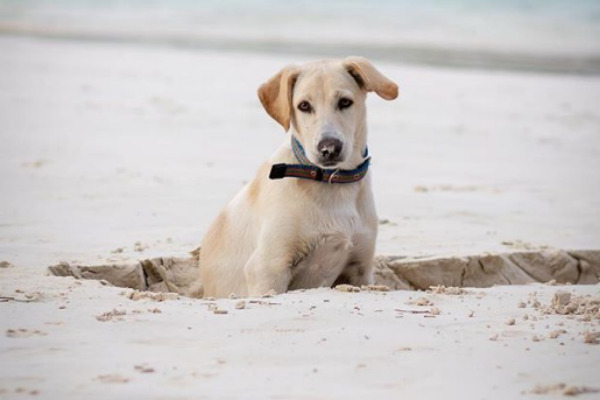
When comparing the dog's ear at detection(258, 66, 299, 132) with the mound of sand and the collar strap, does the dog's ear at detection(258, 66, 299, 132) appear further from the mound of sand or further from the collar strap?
the mound of sand

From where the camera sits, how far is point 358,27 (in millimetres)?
36531

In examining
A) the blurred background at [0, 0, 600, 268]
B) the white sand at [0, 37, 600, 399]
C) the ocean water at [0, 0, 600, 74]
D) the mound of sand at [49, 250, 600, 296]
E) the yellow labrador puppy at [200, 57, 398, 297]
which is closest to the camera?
the white sand at [0, 37, 600, 399]

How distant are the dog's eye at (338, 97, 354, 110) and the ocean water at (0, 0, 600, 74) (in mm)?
17569

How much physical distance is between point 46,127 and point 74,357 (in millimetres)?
8132

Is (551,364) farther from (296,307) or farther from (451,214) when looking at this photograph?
(451,214)

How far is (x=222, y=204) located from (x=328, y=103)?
9.84 feet

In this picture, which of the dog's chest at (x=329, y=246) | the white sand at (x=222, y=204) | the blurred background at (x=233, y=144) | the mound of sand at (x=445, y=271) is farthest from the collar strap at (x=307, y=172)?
the blurred background at (x=233, y=144)

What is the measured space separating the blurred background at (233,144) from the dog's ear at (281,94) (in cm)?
145

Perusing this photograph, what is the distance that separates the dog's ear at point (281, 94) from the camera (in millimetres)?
5180

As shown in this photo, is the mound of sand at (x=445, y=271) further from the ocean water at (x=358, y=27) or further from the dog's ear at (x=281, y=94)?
the ocean water at (x=358, y=27)

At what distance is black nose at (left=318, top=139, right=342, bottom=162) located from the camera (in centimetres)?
490

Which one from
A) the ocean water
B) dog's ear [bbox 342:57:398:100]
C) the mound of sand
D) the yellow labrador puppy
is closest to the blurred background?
the mound of sand

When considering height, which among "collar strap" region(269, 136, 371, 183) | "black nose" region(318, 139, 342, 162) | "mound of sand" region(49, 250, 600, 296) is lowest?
"mound of sand" region(49, 250, 600, 296)

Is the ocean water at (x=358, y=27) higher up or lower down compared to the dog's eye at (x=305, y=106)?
higher up
